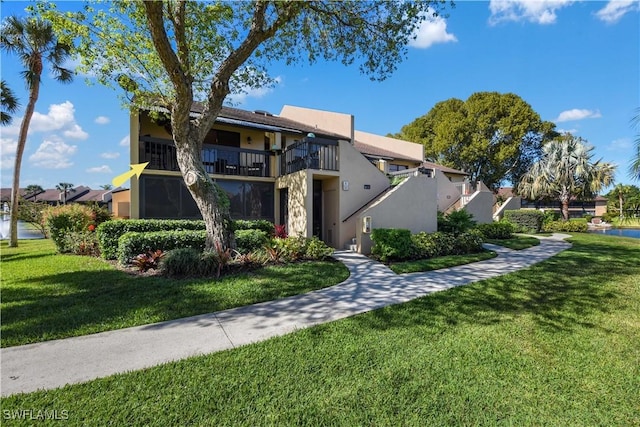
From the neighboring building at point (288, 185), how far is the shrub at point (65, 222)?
7.52 ft

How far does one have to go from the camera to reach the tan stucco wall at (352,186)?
1238 centimetres

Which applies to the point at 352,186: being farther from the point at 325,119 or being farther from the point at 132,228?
the point at 132,228

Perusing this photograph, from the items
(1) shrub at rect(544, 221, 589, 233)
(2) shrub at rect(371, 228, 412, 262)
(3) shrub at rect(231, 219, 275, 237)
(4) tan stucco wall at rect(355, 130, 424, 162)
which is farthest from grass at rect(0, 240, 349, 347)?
(1) shrub at rect(544, 221, 589, 233)

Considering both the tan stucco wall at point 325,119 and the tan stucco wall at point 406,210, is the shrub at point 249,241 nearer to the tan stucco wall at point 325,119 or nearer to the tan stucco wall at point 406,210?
the tan stucco wall at point 406,210

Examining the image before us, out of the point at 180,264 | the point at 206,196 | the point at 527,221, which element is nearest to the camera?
the point at 180,264

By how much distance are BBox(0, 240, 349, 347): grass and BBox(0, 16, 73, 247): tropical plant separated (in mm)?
9585

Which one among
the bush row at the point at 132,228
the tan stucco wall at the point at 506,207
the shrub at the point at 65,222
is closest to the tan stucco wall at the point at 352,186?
the bush row at the point at 132,228

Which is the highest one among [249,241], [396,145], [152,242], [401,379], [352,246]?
[396,145]

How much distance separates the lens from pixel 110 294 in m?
5.86

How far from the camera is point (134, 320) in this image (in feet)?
15.4

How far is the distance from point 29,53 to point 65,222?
9720 millimetres

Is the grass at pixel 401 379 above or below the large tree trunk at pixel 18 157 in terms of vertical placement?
below

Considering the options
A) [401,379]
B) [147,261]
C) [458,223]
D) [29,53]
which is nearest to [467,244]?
[458,223]

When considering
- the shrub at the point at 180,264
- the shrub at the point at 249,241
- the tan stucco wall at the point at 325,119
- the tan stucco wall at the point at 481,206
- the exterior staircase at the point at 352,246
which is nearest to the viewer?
the shrub at the point at 180,264
